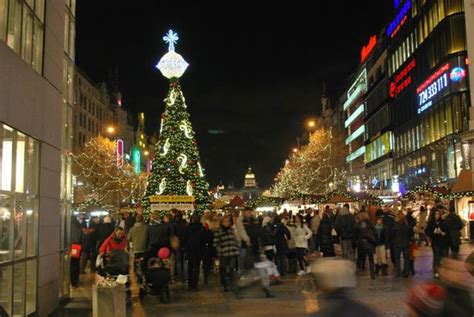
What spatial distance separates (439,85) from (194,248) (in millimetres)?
37464

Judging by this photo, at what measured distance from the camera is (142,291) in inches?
536

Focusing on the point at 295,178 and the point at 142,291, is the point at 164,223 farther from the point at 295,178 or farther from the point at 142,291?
the point at 295,178

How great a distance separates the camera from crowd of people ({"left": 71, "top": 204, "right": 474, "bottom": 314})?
46.0 ft

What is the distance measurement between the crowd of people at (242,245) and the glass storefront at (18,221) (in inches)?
101

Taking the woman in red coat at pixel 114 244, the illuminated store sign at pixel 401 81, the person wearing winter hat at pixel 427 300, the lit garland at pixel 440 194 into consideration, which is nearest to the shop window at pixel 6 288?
the woman in red coat at pixel 114 244

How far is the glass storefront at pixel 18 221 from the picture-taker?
9461 millimetres

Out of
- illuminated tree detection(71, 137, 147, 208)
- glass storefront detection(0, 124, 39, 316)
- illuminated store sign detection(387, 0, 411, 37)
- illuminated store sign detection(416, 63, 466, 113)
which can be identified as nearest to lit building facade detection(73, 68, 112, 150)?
illuminated tree detection(71, 137, 147, 208)

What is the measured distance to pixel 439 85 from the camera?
159 feet

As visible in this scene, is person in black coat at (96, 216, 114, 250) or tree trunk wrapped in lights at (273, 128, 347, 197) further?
tree trunk wrapped in lights at (273, 128, 347, 197)

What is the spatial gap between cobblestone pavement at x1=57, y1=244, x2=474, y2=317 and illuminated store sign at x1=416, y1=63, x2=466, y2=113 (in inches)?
1252

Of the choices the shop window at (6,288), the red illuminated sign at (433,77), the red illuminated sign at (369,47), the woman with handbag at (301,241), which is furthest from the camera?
the red illuminated sign at (369,47)

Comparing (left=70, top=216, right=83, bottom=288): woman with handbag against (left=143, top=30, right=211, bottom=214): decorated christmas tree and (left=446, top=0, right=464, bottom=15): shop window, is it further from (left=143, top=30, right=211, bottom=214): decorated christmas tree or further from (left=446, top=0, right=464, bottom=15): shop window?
(left=446, top=0, right=464, bottom=15): shop window

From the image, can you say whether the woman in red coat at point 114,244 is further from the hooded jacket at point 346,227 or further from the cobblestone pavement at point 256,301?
the hooded jacket at point 346,227

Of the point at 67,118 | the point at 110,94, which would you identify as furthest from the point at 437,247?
the point at 110,94
